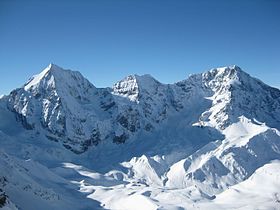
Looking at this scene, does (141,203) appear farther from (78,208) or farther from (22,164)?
(22,164)

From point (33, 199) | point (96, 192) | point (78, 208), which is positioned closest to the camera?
point (33, 199)

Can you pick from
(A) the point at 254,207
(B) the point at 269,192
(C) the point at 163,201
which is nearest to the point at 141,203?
(C) the point at 163,201

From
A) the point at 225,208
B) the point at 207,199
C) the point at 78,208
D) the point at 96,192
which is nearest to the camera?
the point at 225,208

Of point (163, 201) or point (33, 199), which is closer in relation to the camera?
point (33, 199)

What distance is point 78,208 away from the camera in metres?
162

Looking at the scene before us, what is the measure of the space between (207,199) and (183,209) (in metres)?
23.3

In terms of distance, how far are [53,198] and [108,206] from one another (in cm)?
2340

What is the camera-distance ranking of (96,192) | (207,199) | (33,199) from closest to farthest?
(33,199) → (207,199) → (96,192)

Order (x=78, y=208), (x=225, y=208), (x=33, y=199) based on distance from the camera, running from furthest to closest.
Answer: (x=78, y=208)
(x=225, y=208)
(x=33, y=199)

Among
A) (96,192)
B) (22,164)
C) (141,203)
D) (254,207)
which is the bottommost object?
(254,207)

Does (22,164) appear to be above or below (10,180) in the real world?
above

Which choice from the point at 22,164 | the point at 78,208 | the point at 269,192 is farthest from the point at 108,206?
the point at 269,192

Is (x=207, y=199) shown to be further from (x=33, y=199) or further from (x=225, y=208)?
(x=33, y=199)

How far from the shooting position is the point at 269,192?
7067 inches
